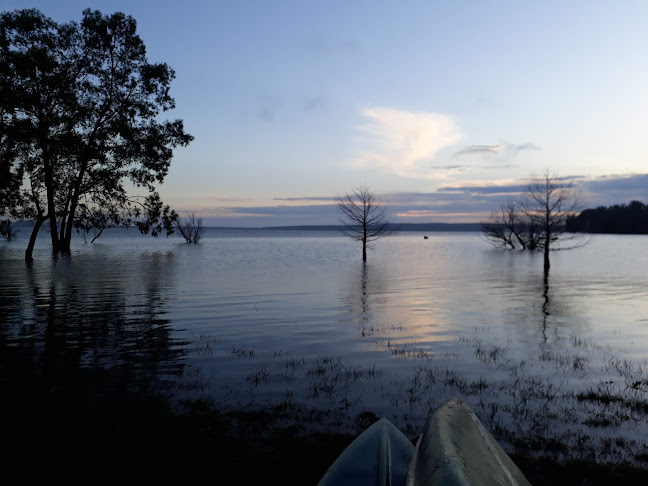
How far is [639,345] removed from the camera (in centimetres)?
1121

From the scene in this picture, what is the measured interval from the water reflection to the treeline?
18105cm

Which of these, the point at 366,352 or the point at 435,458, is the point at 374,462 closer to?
the point at 435,458

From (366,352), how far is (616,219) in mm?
207754

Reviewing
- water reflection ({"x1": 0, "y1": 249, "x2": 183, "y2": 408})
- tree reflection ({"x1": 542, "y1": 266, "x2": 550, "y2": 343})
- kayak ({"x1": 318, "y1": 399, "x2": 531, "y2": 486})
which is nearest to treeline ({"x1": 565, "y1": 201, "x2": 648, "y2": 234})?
tree reflection ({"x1": 542, "y1": 266, "x2": 550, "y2": 343})

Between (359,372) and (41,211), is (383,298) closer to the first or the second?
(359,372)

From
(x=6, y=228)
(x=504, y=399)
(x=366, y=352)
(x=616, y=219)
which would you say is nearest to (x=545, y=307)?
(x=366, y=352)

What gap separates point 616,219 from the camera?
180750 millimetres

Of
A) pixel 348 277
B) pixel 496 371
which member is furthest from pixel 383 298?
pixel 496 371

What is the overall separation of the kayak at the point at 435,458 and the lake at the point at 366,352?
4.49ft

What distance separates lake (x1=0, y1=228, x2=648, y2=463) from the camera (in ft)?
20.8

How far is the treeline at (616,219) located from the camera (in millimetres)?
173750

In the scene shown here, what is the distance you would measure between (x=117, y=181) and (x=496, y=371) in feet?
120

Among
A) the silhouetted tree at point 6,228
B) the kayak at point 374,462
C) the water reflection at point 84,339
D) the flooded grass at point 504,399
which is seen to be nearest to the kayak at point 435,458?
the kayak at point 374,462

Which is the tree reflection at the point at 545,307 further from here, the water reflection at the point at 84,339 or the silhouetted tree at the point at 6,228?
the silhouetted tree at the point at 6,228
